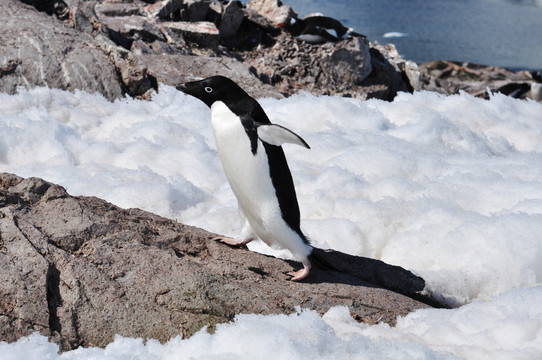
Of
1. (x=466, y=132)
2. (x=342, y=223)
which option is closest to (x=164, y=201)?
(x=342, y=223)

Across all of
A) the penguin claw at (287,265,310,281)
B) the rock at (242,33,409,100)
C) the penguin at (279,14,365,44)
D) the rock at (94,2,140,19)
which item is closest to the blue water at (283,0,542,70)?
the penguin at (279,14,365,44)

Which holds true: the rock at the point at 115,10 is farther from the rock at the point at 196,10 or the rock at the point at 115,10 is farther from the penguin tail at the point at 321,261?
the penguin tail at the point at 321,261

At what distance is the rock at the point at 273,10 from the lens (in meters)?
9.54

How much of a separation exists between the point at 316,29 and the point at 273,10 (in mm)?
1247

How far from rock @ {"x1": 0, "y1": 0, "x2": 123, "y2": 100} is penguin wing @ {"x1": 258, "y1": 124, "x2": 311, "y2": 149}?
3521 millimetres

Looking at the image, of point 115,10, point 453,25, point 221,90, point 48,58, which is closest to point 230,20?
point 115,10

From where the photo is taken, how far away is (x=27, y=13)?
20.7 ft

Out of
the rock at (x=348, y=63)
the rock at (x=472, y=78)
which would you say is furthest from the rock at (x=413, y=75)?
the rock at (x=472, y=78)

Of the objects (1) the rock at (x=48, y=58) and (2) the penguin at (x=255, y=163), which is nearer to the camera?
(2) the penguin at (x=255, y=163)

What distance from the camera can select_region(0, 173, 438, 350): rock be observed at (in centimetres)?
205

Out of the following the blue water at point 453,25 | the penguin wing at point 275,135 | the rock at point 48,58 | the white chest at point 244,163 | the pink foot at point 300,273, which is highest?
the penguin wing at point 275,135

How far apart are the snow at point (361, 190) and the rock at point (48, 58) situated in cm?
21

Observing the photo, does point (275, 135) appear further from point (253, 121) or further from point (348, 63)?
point (348, 63)

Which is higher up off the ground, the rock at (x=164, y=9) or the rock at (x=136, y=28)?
the rock at (x=136, y=28)
